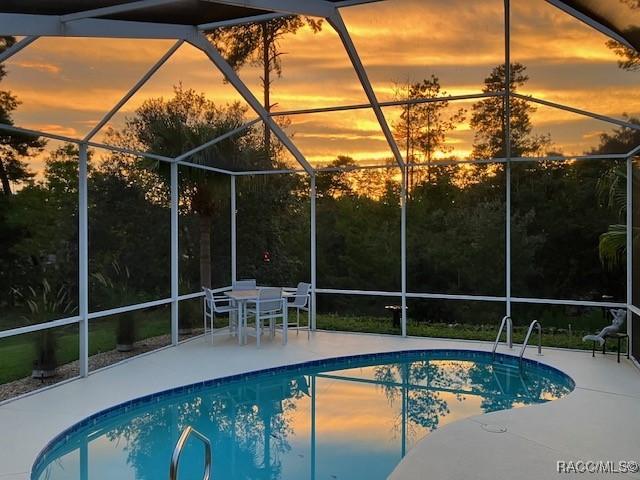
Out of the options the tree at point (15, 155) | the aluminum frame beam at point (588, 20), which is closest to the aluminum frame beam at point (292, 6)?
the aluminum frame beam at point (588, 20)

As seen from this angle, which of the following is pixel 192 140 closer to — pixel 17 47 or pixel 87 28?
pixel 87 28

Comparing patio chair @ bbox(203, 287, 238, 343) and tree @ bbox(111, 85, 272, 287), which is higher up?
tree @ bbox(111, 85, 272, 287)

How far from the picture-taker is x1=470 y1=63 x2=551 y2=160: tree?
688 cm

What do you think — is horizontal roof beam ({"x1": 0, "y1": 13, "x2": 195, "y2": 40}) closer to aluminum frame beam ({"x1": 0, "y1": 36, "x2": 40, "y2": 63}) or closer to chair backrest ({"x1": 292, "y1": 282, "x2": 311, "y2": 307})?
aluminum frame beam ({"x1": 0, "y1": 36, "x2": 40, "y2": 63})

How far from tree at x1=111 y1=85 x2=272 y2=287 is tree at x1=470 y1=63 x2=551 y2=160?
350 centimetres

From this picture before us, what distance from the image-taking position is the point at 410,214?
12531mm

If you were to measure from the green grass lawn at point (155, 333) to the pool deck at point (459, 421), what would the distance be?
570 millimetres

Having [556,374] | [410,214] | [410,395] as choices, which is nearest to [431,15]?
[410,395]

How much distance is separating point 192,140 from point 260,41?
7.98 feet

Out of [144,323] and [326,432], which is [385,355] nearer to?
[326,432]

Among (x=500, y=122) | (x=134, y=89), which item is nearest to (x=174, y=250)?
(x=134, y=89)

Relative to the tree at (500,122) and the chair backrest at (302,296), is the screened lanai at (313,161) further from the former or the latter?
the chair backrest at (302,296)

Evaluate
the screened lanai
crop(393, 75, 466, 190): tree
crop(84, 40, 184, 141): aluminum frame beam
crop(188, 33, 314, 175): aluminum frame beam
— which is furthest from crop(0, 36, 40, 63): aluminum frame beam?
crop(393, 75, 466, 190): tree

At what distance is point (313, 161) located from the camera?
10086 mm
